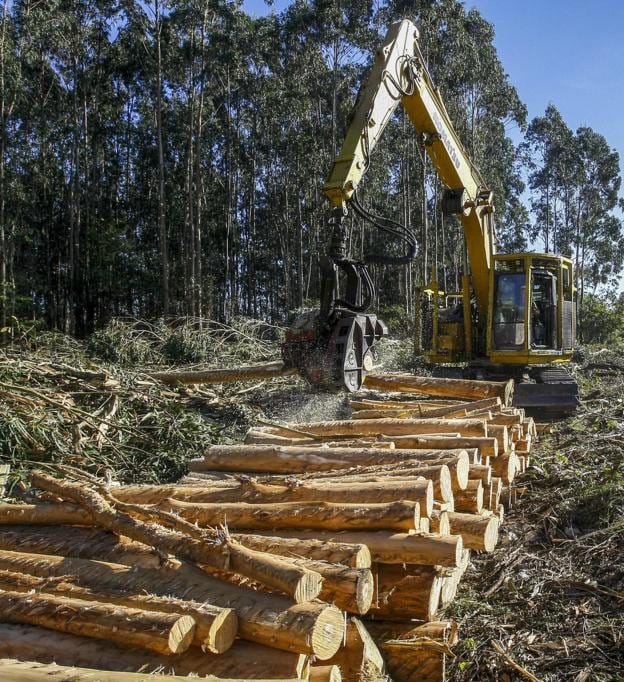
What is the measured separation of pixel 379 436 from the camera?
17.9 ft

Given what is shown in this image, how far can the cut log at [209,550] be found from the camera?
268cm

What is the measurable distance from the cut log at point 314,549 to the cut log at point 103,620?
0.75 metres

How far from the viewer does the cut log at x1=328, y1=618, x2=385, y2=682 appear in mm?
3113

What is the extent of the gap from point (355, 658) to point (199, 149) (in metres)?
26.1

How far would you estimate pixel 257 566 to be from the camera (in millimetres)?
2789

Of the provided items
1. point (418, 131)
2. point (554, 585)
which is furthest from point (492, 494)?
point (418, 131)

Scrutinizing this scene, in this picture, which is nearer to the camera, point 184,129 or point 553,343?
point 553,343

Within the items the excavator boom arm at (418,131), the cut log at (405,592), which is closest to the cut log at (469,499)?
the cut log at (405,592)

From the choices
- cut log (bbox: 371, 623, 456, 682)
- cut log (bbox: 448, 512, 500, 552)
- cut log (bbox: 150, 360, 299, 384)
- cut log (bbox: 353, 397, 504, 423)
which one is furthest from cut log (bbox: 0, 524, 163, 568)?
cut log (bbox: 150, 360, 299, 384)

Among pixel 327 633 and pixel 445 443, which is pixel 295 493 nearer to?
pixel 327 633

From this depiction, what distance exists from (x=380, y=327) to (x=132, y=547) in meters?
5.21

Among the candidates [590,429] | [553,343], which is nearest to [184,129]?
[553,343]

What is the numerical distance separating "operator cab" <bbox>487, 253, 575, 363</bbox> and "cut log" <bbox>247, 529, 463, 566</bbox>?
7839mm

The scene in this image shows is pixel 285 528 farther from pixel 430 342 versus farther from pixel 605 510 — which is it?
pixel 430 342
